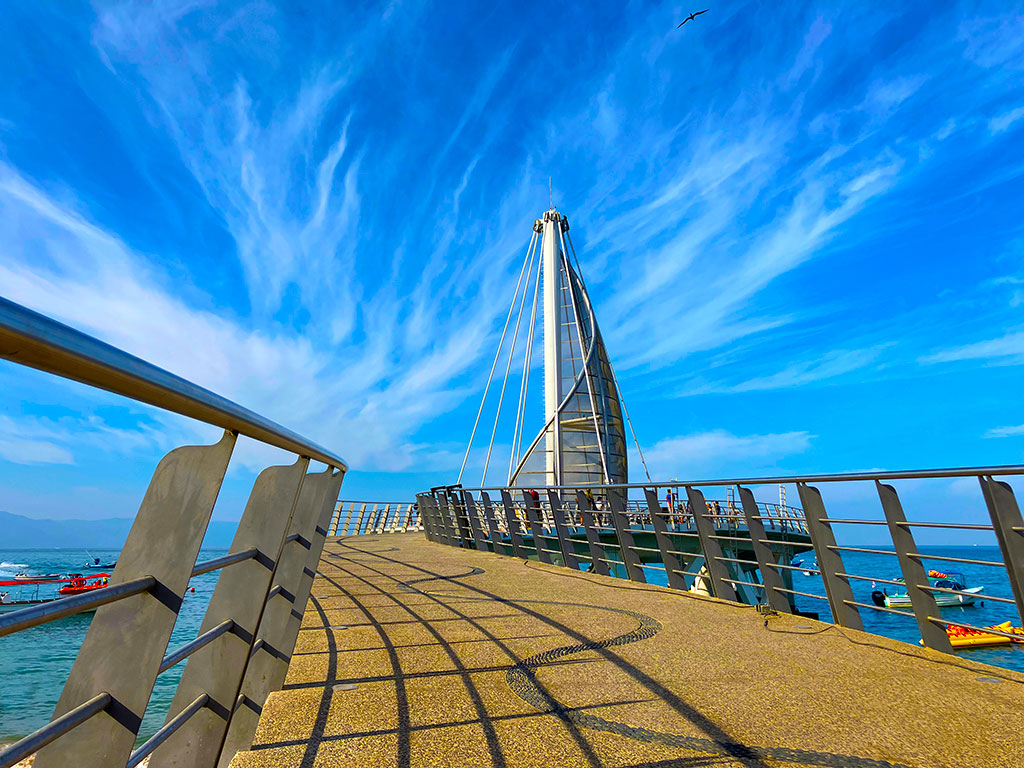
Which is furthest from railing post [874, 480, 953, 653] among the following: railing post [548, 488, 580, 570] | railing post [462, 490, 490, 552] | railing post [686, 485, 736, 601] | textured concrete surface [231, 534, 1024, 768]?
railing post [462, 490, 490, 552]

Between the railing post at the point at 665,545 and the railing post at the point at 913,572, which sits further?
the railing post at the point at 665,545

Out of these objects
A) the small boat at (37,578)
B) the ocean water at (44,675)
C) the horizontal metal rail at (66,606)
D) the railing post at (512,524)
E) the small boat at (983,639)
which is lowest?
the ocean water at (44,675)

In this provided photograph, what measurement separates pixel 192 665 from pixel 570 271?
32728 millimetres

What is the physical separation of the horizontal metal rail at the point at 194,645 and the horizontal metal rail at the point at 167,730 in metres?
0.16

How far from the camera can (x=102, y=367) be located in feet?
3.03

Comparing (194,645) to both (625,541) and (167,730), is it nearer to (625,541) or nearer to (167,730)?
(167,730)

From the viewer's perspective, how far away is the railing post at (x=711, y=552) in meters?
6.18

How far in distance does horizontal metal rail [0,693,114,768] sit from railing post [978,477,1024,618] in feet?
13.0

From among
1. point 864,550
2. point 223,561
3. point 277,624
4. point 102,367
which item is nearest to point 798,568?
point 864,550

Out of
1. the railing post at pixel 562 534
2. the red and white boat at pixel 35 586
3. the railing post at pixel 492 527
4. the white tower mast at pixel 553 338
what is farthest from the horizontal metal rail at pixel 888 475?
the white tower mast at pixel 553 338

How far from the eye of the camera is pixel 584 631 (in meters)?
4.39

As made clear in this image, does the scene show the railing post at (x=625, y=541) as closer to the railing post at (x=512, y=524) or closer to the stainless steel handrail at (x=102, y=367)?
the railing post at (x=512, y=524)

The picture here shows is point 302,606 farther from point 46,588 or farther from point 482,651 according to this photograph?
point 46,588

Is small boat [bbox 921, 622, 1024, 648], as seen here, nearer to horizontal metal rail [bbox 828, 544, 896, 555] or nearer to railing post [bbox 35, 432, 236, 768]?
horizontal metal rail [bbox 828, 544, 896, 555]
